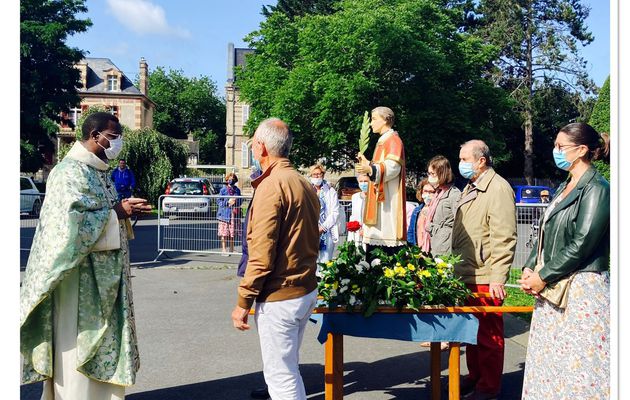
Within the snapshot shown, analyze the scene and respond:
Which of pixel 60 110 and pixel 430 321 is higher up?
pixel 60 110

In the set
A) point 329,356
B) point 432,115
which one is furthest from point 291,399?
point 432,115

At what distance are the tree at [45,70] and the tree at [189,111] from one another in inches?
2042

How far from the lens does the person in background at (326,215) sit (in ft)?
33.7

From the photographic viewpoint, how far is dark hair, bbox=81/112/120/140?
4574mm

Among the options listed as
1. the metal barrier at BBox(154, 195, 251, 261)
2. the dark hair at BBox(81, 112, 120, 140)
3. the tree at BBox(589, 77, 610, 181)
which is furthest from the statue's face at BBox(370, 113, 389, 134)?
the tree at BBox(589, 77, 610, 181)

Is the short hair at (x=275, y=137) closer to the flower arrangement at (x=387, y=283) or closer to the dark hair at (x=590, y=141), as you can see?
the flower arrangement at (x=387, y=283)

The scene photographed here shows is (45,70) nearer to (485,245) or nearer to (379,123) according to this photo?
(379,123)

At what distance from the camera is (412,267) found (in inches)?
202

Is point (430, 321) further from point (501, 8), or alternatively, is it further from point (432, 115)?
point (501, 8)

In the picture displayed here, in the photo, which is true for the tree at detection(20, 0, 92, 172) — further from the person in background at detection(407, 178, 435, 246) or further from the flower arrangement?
the flower arrangement

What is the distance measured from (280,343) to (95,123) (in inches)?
81.0

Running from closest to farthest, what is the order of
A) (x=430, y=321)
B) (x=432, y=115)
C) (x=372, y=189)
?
(x=430, y=321)
(x=372, y=189)
(x=432, y=115)

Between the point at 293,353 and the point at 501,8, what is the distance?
45.7 m

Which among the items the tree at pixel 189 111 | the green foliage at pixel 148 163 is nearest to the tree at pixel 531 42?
the green foliage at pixel 148 163
